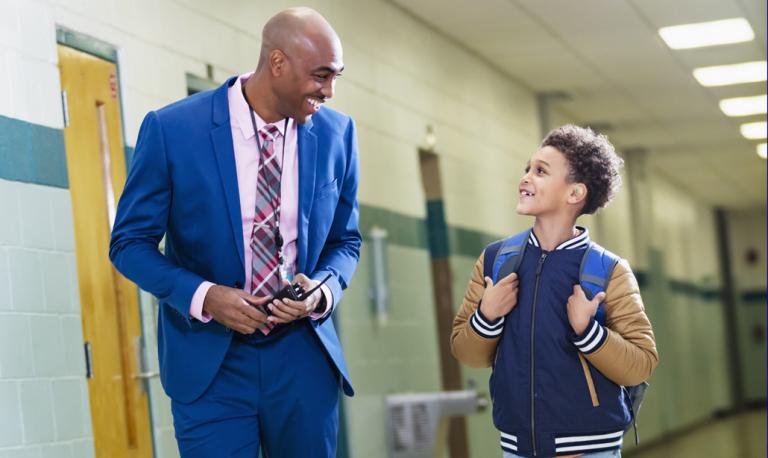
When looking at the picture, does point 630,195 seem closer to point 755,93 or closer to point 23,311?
point 755,93

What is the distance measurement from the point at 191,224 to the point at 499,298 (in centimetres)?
74

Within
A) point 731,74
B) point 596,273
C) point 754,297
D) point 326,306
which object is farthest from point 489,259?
point 754,297

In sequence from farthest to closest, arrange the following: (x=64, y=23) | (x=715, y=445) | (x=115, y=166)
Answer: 1. (x=715, y=445)
2. (x=115, y=166)
3. (x=64, y=23)

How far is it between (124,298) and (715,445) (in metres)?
10.2

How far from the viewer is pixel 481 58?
898 centimetres

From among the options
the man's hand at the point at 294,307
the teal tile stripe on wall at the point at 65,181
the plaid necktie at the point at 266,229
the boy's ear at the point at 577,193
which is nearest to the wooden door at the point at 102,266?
the teal tile stripe on wall at the point at 65,181

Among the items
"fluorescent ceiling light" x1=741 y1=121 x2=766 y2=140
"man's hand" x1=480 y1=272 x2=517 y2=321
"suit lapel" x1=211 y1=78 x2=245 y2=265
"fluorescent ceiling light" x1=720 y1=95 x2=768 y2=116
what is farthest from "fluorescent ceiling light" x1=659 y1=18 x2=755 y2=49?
"suit lapel" x1=211 y1=78 x2=245 y2=265

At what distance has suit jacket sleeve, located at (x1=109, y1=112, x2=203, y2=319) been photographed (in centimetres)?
254

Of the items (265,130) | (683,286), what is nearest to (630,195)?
(683,286)

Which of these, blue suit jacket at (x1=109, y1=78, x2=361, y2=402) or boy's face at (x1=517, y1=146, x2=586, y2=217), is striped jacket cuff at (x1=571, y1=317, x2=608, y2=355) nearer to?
boy's face at (x1=517, y1=146, x2=586, y2=217)

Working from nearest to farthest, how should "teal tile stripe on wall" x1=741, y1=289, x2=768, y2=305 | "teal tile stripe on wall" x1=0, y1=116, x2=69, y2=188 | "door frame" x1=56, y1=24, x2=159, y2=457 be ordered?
"teal tile stripe on wall" x1=0, y1=116, x2=69, y2=188 < "door frame" x1=56, y1=24, x2=159, y2=457 < "teal tile stripe on wall" x1=741, y1=289, x2=768, y2=305

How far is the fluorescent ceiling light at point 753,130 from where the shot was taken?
477 inches

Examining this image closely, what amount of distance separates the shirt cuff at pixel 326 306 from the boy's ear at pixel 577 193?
71 centimetres

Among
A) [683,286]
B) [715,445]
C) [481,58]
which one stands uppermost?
[481,58]
